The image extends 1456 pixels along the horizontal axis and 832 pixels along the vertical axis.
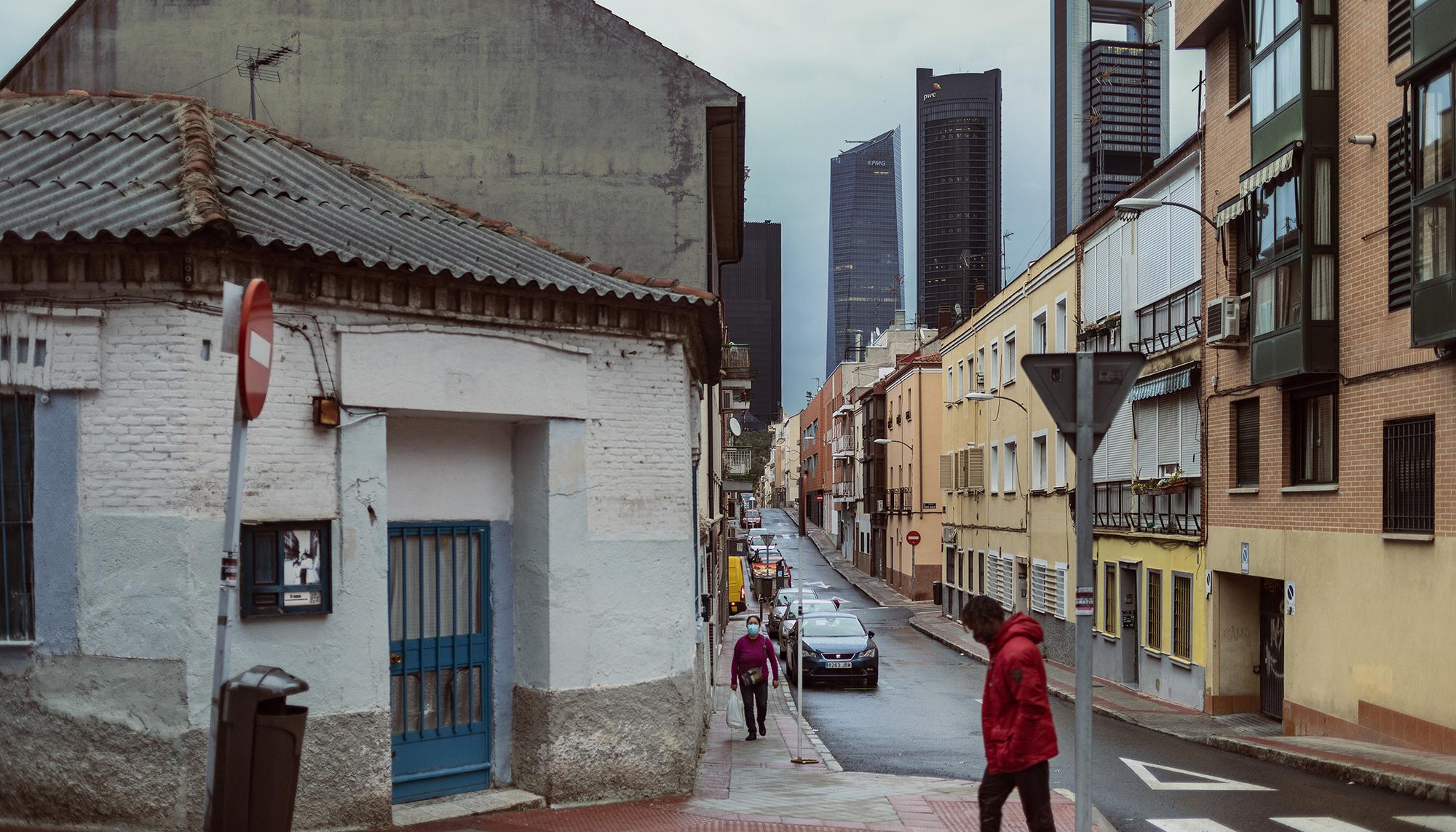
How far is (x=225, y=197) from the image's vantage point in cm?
953

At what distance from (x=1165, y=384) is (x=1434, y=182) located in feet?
33.5

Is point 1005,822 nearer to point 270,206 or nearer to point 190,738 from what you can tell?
point 190,738

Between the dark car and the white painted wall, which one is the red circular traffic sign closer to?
the white painted wall

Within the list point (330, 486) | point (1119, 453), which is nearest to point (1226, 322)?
point (1119, 453)

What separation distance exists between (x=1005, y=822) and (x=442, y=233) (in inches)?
264

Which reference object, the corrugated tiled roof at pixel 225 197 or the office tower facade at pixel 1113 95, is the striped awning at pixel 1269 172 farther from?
the office tower facade at pixel 1113 95

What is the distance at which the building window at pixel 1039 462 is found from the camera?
34656 mm

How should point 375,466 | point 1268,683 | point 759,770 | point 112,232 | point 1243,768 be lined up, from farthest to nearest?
point 1268,683 < point 1243,768 < point 759,770 < point 375,466 < point 112,232

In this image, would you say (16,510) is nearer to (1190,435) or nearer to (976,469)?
(1190,435)

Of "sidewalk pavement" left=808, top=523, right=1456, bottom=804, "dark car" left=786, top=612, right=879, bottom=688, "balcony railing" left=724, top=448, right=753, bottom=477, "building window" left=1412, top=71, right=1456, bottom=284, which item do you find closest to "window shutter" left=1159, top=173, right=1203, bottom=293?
"sidewalk pavement" left=808, top=523, right=1456, bottom=804

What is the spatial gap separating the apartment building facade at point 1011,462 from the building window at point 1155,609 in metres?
5.02

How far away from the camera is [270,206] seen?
9844 mm

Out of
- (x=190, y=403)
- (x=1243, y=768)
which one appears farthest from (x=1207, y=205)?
(x=190, y=403)

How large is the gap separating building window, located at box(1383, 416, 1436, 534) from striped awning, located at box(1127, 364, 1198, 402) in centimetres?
623
